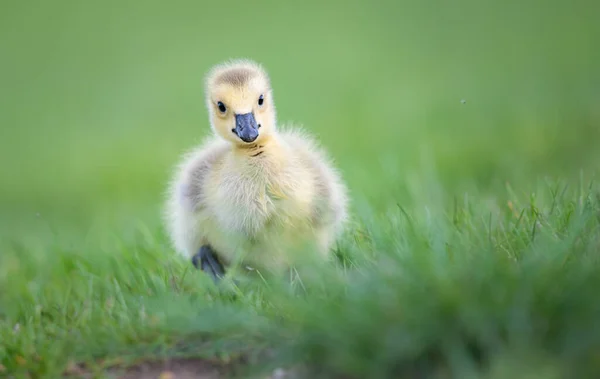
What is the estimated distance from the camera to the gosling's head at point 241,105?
396cm

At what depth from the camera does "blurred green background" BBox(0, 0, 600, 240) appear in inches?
271

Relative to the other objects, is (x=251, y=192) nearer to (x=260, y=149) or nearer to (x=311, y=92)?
(x=260, y=149)

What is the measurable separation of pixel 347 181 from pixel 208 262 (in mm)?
2286

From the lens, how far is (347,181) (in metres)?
6.22

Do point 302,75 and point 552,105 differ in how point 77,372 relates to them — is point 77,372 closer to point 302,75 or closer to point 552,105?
point 552,105

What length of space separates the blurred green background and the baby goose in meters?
0.85

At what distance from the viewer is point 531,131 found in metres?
6.99

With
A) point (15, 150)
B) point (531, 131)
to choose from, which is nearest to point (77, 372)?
point (531, 131)

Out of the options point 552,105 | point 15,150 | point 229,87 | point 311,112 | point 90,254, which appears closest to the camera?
point 229,87

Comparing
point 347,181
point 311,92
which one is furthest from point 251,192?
point 311,92

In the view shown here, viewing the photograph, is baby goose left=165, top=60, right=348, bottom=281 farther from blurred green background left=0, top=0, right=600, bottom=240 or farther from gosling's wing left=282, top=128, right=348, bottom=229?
blurred green background left=0, top=0, right=600, bottom=240

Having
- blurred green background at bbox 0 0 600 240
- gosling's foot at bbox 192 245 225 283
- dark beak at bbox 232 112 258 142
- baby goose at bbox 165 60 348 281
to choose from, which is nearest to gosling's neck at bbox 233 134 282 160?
baby goose at bbox 165 60 348 281

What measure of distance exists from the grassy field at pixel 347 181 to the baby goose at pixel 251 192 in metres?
0.24

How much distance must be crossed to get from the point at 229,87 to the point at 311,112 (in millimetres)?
5263
